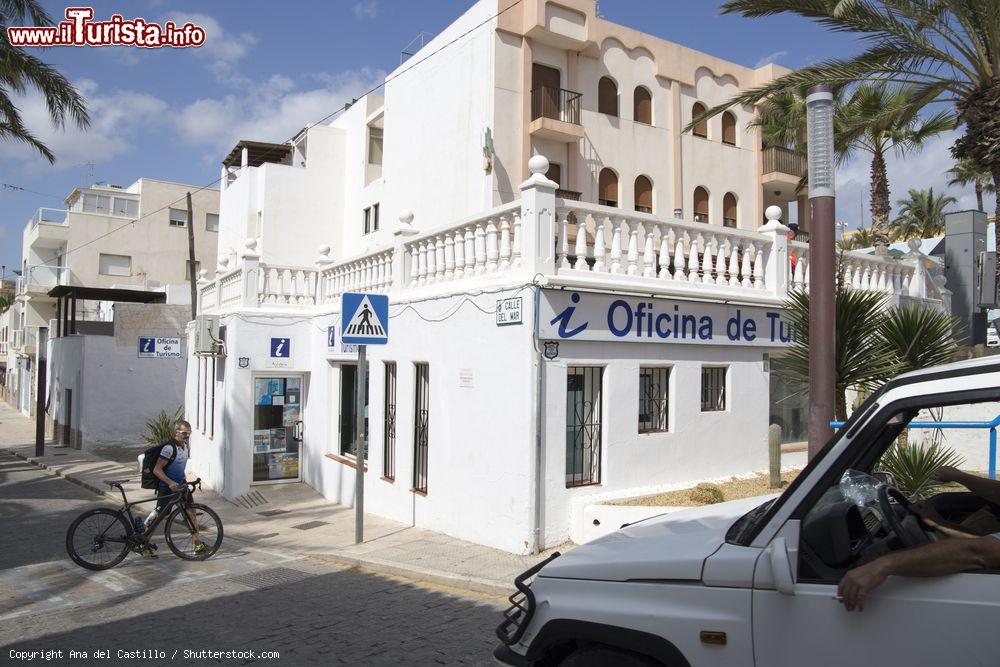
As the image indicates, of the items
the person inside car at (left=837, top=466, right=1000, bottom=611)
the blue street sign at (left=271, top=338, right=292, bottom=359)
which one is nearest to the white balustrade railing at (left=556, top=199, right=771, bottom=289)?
the person inside car at (left=837, top=466, right=1000, bottom=611)

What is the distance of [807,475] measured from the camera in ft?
8.95

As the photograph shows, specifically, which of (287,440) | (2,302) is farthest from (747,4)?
(2,302)

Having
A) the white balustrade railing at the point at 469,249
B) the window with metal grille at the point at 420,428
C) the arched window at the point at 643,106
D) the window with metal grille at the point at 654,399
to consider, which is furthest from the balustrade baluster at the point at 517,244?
the arched window at the point at 643,106

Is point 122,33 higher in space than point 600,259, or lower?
higher

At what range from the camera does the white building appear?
28.4 ft

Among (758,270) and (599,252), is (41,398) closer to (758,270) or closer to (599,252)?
(599,252)

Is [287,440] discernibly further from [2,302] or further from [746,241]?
[2,302]

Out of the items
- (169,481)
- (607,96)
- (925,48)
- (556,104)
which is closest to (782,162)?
(607,96)

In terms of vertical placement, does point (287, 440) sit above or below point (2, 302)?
below

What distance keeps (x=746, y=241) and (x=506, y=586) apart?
619 centimetres

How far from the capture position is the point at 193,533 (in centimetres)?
916

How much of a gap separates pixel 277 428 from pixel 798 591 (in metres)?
13.4

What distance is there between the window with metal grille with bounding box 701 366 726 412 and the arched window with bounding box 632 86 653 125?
12.4 meters

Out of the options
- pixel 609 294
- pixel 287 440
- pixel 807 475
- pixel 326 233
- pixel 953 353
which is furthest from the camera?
pixel 326 233
